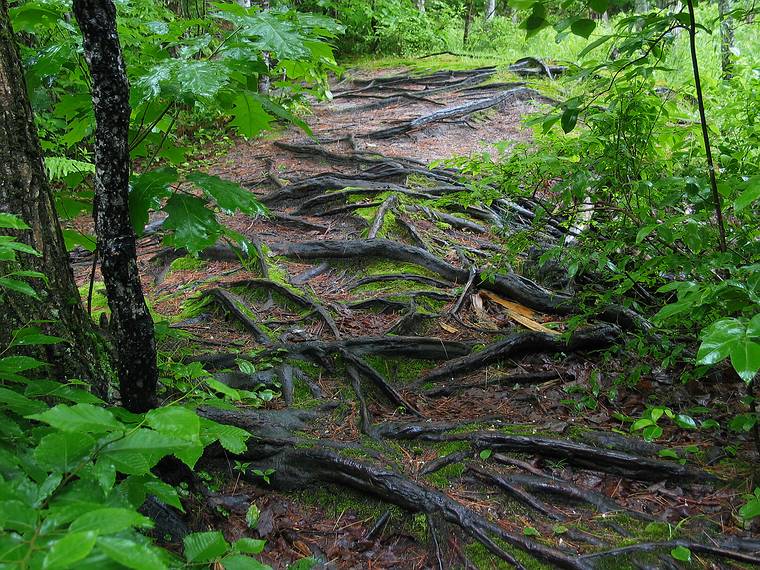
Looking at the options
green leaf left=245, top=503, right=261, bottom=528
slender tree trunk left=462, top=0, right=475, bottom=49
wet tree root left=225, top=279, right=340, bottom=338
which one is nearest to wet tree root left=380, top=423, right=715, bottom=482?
green leaf left=245, top=503, right=261, bottom=528

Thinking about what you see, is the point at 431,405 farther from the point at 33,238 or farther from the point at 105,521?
the point at 105,521

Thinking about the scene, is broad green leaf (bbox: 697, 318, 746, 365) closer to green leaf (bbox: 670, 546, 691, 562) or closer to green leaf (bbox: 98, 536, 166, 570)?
green leaf (bbox: 670, 546, 691, 562)

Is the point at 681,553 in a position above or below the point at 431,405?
above

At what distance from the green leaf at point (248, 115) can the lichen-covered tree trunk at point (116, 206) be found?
0.50m

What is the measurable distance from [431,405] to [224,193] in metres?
2.36

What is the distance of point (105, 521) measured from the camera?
84cm

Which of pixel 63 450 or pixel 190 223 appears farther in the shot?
pixel 190 223

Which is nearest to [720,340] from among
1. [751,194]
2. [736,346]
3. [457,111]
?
[736,346]

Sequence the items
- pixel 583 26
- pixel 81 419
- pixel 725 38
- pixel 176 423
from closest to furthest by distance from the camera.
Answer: pixel 81 419 → pixel 176 423 → pixel 583 26 → pixel 725 38

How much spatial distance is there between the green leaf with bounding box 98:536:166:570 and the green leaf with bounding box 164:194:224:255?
1.39 m

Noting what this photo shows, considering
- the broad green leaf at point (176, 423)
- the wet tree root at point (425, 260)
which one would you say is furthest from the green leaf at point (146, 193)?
the wet tree root at point (425, 260)

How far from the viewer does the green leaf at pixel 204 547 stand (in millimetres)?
1160

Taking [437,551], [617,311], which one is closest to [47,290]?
[437,551]

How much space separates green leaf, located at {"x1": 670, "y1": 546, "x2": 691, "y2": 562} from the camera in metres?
2.36
